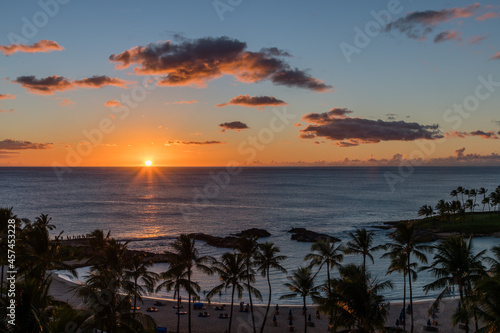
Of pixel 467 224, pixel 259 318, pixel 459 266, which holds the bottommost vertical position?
pixel 259 318

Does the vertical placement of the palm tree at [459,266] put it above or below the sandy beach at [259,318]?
above

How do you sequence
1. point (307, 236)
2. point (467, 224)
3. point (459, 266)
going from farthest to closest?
point (467, 224)
point (307, 236)
point (459, 266)

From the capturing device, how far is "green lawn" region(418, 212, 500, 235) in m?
106

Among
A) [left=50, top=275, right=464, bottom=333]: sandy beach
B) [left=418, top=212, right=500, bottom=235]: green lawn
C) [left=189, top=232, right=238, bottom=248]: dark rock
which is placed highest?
[left=418, top=212, right=500, bottom=235]: green lawn

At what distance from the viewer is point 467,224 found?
364 feet

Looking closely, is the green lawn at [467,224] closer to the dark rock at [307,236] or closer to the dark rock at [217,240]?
the dark rock at [307,236]

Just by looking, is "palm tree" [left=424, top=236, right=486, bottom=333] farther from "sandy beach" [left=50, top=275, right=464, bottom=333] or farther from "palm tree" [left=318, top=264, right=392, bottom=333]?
"sandy beach" [left=50, top=275, right=464, bottom=333]

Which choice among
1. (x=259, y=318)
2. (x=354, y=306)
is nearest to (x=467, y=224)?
(x=259, y=318)

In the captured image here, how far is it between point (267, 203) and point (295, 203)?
15023 millimetres

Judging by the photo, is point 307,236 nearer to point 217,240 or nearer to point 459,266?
point 217,240

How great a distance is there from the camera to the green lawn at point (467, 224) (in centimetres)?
10562

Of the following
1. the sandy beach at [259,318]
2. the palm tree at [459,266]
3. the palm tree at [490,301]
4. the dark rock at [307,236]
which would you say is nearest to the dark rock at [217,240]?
the dark rock at [307,236]

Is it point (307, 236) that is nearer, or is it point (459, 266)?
point (459, 266)

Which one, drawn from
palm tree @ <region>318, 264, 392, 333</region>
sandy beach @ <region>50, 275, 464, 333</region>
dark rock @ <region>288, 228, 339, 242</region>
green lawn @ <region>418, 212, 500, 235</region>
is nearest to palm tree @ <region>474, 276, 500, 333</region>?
palm tree @ <region>318, 264, 392, 333</region>
